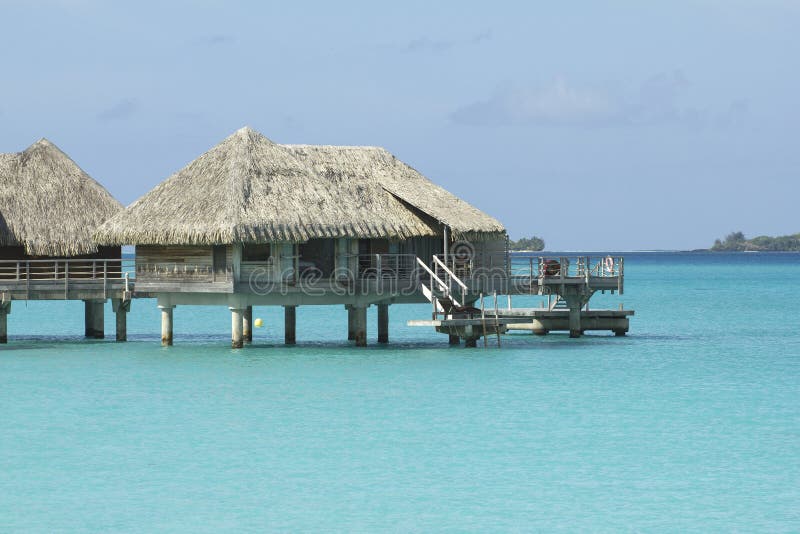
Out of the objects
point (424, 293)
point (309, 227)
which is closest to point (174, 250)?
point (309, 227)

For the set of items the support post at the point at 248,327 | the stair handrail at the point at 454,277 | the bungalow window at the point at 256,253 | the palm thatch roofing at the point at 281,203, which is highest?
the palm thatch roofing at the point at 281,203

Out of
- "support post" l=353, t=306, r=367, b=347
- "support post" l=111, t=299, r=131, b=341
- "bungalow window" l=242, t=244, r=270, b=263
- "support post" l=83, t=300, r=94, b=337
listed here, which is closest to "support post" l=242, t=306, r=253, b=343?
"support post" l=111, t=299, r=131, b=341

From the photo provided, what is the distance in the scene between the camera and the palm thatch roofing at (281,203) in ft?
126

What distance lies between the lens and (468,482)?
21.7 metres

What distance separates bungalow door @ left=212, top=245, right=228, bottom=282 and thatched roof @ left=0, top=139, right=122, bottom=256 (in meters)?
6.55

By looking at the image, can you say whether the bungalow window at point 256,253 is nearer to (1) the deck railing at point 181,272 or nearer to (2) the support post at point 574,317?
(1) the deck railing at point 181,272

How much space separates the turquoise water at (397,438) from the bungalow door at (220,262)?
2.33m

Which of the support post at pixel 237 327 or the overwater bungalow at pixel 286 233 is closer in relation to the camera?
the overwater bungalow at pixel 286 233

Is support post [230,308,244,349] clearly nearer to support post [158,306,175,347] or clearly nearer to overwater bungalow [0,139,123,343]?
support post [158,306,175,347]

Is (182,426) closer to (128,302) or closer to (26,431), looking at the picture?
(26,431)

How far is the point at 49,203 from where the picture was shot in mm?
44469

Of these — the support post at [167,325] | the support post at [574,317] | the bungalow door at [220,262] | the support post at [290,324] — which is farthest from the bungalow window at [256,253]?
the support post at [574,317]

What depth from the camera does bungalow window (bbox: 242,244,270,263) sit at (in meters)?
39.2

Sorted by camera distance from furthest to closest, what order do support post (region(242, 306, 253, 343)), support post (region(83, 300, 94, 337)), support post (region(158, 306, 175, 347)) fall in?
1. support post (region(83, 300, 94, 337))
2. support post (region(242, 306, 253, 343))
3. support post (region(158, 306, 175, 347))
